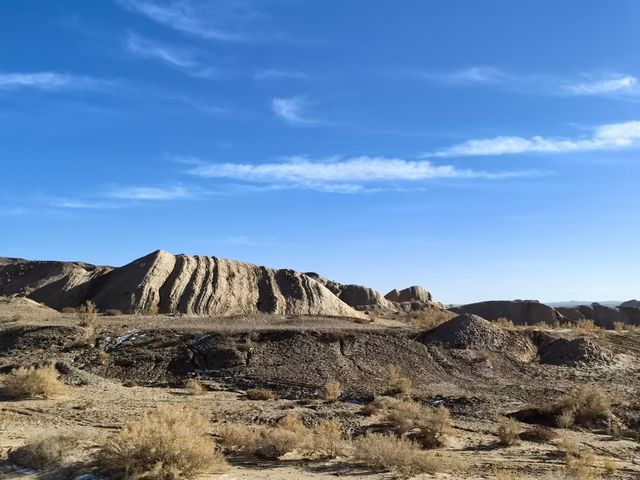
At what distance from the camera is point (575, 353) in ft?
78.1

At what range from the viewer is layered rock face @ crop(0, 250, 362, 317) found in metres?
40.3

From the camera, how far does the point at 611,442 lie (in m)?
12.9

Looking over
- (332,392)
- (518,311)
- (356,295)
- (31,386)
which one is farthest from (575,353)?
(356,295)

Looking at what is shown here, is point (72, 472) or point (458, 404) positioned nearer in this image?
point (72, 472)

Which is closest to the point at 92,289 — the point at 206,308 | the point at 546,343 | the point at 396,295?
the point at 206,308

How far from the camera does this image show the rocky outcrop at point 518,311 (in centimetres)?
6283

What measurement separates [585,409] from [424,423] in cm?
544

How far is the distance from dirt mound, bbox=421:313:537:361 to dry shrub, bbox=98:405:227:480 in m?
16.2

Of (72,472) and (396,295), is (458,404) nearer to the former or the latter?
(72,472)

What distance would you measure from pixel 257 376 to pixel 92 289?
31191 millimetres

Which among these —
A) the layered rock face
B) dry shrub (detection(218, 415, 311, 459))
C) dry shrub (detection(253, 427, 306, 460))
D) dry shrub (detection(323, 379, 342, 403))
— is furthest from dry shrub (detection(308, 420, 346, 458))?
the layered rock face

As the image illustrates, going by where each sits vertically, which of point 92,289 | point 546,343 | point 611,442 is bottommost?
point 611,442

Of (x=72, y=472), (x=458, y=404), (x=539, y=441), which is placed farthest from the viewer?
(x=458, y=404)

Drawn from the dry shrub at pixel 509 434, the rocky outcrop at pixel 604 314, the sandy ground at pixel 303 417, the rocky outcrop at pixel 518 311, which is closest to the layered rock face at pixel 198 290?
the sandy ground at pixel 303 417
